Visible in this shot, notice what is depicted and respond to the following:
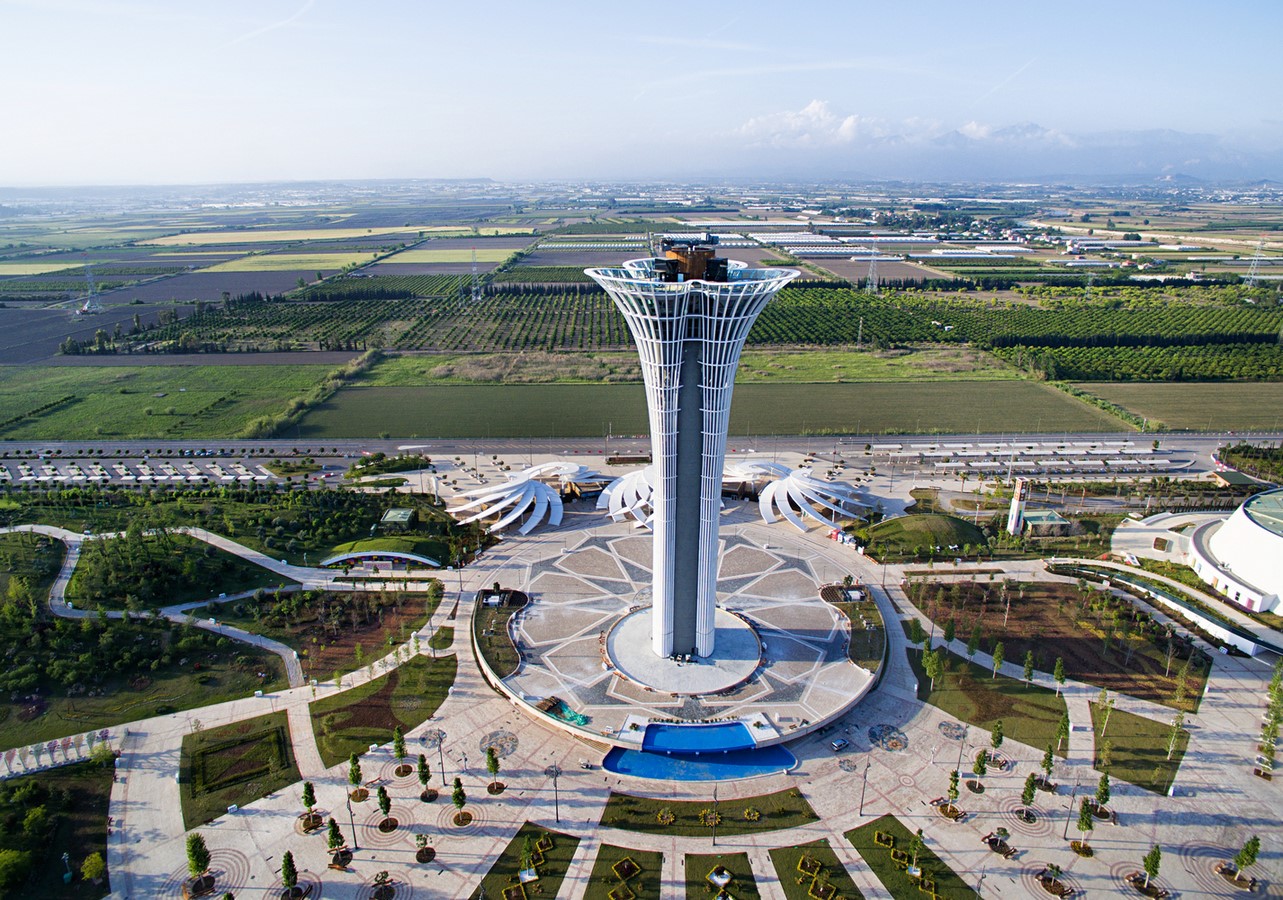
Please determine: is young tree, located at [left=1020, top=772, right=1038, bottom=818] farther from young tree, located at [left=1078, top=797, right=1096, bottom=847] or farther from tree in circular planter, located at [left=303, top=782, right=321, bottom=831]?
tree in circular planter, located at [left=303, top=782, right=321, bottom=831]

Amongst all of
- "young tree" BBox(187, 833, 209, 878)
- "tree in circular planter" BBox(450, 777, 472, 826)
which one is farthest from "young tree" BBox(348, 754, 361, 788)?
"young tree" BBox(187, 833, 209, 878)

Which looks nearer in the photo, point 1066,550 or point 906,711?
point 906,711

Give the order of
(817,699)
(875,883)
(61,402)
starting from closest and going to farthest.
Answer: (875,883)
(817,699)
(61,402)

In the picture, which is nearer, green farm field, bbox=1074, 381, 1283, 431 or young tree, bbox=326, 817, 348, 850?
young tree, bbox=326, 817, 348, 850

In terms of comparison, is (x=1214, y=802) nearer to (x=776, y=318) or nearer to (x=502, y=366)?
(x=502, y=366)

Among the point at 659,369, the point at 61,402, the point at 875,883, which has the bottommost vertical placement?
the point at 875,883

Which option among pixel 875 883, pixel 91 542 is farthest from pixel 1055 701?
pixel 91 542
